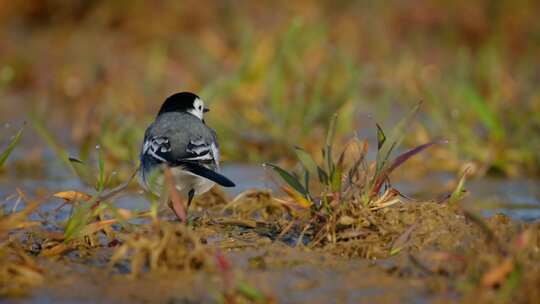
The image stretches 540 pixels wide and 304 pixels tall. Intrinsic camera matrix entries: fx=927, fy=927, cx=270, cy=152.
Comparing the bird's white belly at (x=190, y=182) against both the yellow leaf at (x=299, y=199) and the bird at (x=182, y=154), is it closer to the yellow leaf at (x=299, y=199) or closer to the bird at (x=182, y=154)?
the bird at (x=182, y=154)

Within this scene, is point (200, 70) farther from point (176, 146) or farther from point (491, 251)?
point (491, 251)

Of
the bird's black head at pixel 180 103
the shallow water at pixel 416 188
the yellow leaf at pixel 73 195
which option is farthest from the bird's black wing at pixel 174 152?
the shallow water at pixel 416 188

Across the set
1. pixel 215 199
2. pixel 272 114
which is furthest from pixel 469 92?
pixel 215 199

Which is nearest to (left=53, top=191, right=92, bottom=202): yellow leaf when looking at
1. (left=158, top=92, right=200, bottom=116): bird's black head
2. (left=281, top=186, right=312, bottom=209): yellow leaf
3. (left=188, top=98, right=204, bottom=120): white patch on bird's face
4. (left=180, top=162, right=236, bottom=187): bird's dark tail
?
(left=180, top=162, right=236, bottom=187): bird's dark tail

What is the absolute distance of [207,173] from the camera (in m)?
4.91

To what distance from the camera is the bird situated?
5.11m

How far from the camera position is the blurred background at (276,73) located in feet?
25.2

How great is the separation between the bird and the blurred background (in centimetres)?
64

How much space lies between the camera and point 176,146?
526 cm

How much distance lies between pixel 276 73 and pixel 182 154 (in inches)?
118

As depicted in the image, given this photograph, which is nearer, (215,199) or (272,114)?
(215,199)

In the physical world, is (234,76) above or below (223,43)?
below

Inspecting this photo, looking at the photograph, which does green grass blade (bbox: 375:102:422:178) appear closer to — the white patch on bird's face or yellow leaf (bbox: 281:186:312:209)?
yellow leaf (bbox: 281:186:312:209)

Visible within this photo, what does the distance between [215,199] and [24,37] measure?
5.95m
